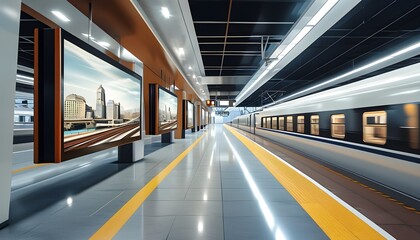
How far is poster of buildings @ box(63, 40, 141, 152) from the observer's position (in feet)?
10.7

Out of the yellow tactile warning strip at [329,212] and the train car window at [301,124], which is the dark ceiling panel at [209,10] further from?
the train car window at [301,124]

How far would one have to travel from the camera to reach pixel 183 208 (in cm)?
324

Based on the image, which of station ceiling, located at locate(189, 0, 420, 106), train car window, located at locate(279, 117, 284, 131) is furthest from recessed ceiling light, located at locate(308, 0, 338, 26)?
train car window, located at locate(279, 117, 284, 131)

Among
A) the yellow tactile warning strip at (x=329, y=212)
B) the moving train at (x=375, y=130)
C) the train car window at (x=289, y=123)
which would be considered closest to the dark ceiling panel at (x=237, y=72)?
the train car window at (x=289, y=123)

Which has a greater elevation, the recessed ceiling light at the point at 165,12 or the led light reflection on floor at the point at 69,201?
the recessed ceiling light at the point at 165,12

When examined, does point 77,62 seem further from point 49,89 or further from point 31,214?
point 31,214

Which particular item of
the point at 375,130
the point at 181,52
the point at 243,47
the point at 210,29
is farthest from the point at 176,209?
the point at 243,47

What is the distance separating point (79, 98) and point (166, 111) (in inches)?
213

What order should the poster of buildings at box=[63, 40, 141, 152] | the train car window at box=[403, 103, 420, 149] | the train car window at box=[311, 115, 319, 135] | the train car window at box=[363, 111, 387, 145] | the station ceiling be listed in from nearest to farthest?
the poster of buildings at box=[63, 40, 141, 152]
the train car window at box=[403, 103, 420, 149]
the train car window at box=[363, 111, 387, 145]
the station ceiling
the train car window at box=[311, 115, 319, 135]

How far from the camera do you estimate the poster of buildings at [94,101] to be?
10.7ft

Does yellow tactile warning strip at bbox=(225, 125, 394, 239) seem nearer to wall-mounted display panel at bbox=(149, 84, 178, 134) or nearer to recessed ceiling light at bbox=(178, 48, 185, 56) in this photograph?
wall-mounted display panel at bbox=(149, 84, 178, 134)

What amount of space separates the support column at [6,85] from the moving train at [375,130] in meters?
5.90

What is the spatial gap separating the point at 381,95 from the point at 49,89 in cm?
608

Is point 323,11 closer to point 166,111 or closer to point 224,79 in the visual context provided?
point 166,111
